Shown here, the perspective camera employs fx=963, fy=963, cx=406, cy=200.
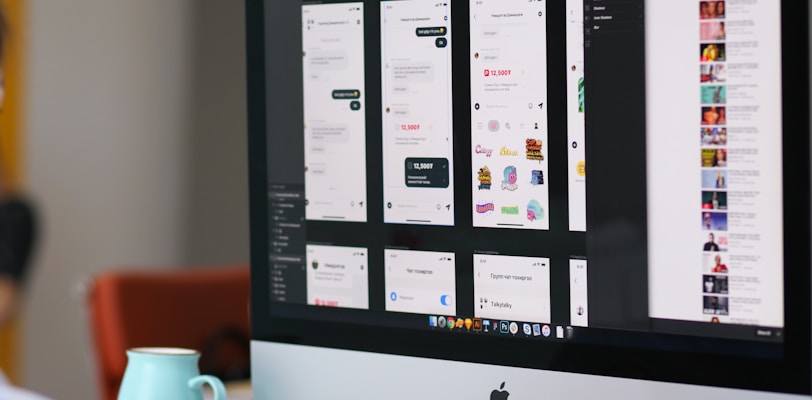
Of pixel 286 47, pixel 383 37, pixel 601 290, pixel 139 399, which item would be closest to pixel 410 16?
pixel 383 37

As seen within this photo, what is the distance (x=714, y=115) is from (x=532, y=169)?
166mm

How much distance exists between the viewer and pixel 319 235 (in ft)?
3.24

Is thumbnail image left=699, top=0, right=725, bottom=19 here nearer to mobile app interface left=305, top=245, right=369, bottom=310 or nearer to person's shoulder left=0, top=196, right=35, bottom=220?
mobile app interface left=305, top=245, right=369, bottom=310

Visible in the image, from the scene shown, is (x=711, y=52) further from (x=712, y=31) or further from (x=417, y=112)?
(x=417, y=112)

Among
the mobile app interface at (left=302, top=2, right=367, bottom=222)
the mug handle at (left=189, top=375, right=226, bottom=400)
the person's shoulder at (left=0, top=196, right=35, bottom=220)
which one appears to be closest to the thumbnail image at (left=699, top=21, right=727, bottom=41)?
the mobile app interface at (left=302, top=2, right=367, bottom=222)

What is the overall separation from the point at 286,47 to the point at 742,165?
467mm

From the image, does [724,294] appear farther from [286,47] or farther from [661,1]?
[286,47]

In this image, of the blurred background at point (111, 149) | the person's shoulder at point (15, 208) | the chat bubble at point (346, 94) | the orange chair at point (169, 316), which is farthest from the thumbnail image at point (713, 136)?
the person's shoulder at point (15, 208)

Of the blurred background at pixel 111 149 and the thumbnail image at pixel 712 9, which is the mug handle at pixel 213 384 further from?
the blurred background at pixel 111 149

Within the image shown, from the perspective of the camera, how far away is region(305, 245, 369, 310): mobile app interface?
0.97 m

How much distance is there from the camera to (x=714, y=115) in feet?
2.64

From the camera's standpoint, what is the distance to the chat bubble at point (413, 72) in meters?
0.92

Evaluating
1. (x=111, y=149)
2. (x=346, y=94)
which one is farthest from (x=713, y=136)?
(x=111, y=149)

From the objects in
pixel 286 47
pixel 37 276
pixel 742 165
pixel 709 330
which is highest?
pixel 286 47
